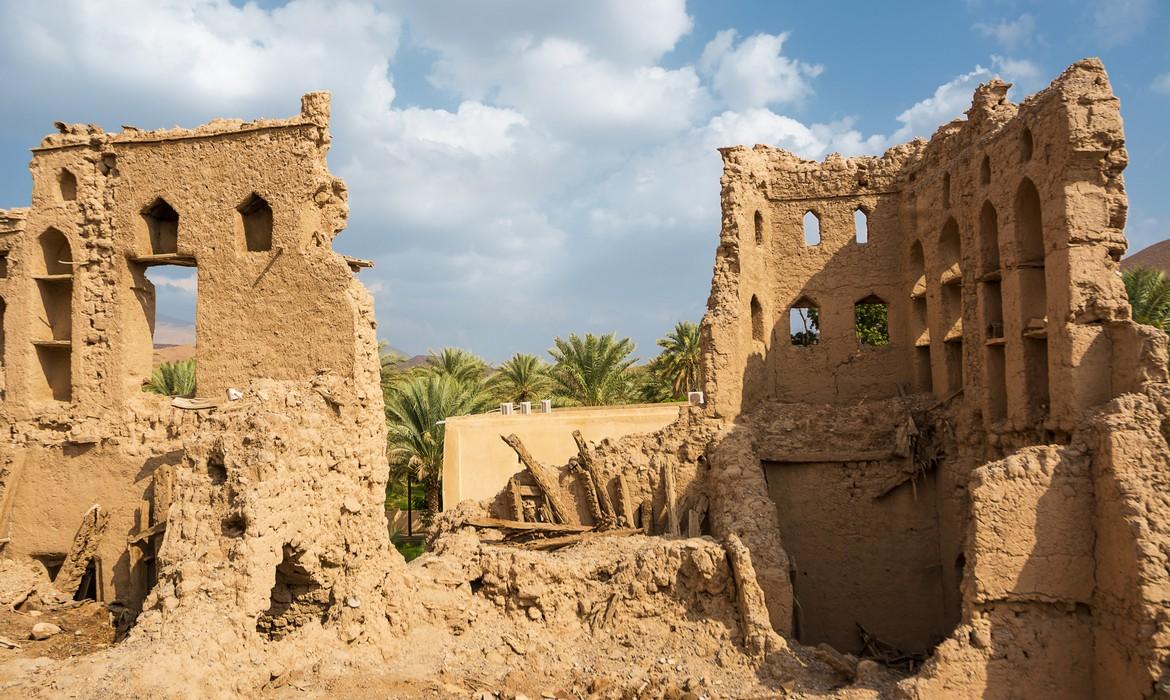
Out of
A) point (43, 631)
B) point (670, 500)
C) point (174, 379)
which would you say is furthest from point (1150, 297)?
point (174, 379)

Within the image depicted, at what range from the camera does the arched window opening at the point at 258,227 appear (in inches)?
583

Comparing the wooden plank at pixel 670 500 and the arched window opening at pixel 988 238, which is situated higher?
the arched window opening at pixel 988 238

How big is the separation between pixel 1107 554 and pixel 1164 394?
1988mm

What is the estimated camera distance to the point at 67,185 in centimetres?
1548

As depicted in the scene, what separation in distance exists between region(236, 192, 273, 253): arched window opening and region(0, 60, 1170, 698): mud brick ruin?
0.06 meters

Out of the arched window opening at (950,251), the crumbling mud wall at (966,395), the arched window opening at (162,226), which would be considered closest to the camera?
the crumbling mud wall at (966,395)

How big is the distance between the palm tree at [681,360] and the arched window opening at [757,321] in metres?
11.7

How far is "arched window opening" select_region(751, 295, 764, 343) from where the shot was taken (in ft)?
61.0

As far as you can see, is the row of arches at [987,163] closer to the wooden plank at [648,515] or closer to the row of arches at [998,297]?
the row of arches at [998,297]

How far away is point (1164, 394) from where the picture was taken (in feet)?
34.9

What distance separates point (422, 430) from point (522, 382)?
6.51 m

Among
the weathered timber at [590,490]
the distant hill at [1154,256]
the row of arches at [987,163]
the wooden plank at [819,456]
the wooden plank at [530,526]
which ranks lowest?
the wooden plank at [530,526]

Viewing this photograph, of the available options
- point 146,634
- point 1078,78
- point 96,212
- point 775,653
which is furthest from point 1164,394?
point 96,212

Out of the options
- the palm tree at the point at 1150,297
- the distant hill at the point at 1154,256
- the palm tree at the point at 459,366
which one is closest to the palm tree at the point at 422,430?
the palm tree at the point at 459,366
